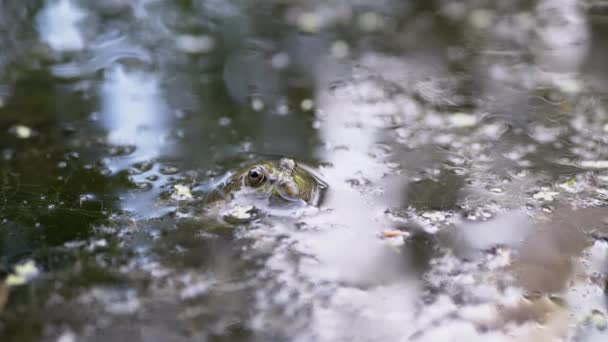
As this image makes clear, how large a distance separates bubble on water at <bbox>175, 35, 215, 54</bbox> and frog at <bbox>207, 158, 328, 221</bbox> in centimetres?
219

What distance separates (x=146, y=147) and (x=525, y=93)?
106 inches

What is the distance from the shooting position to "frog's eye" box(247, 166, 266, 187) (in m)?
3.01

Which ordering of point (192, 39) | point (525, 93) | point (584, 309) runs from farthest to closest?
1. point (192, 39)
2. point (525, 93)
3. point (584, 309)

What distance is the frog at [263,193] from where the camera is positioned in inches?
118

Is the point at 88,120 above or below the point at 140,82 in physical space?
below

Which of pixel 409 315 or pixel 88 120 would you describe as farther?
pixel 88 120

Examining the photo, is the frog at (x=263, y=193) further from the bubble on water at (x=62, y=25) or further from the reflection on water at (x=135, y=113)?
the bubble on water at (x=62, y=25)

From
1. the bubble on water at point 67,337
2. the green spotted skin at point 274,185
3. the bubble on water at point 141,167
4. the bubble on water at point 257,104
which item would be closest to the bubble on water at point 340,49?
the bubble on water at point 257,104

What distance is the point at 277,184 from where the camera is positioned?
3.00 metres

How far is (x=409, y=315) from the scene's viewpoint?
237 centimetres

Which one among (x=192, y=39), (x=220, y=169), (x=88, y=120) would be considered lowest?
(x=220, y=169)

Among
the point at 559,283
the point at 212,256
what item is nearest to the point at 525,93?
the point at 559,283

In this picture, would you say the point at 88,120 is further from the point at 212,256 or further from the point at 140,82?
the point at 212,256

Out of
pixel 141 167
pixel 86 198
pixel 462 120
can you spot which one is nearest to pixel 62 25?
pixel 141 167
